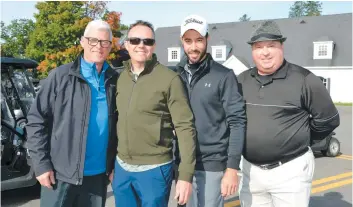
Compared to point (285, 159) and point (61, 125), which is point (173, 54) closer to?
point (285, 159)

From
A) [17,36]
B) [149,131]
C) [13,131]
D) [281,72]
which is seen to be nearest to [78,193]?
[149,131]

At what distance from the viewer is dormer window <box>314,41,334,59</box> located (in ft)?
112

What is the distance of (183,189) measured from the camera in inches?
111

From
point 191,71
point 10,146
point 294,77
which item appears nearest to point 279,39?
point 294,77

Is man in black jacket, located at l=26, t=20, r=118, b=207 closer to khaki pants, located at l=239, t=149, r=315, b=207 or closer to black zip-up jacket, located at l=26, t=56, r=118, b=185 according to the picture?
black zip-up jacket, located at l=26, t=56, r=118, b=185

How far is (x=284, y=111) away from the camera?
3096 millimetres

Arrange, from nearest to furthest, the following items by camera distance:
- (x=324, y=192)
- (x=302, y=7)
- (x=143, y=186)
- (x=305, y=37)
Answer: (x=143, y=186), (x=324, y=192), (x=305, y=37), (x=302, y=7)

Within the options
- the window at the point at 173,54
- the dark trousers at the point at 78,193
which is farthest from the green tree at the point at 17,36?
the dark trousers at the point at 78,193

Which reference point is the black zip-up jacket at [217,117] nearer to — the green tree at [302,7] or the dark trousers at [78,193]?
the dark trousers at [78,193]

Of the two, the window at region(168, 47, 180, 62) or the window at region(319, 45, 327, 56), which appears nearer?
the window at region(319, 45, 327, 56)

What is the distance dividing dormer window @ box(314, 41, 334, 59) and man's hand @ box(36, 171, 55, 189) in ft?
113

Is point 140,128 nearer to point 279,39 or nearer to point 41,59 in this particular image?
point 279,39

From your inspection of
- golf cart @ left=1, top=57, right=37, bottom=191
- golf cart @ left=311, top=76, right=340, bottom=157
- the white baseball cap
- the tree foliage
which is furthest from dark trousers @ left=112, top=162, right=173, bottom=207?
the tree foliage

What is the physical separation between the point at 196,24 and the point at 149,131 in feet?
2.92
